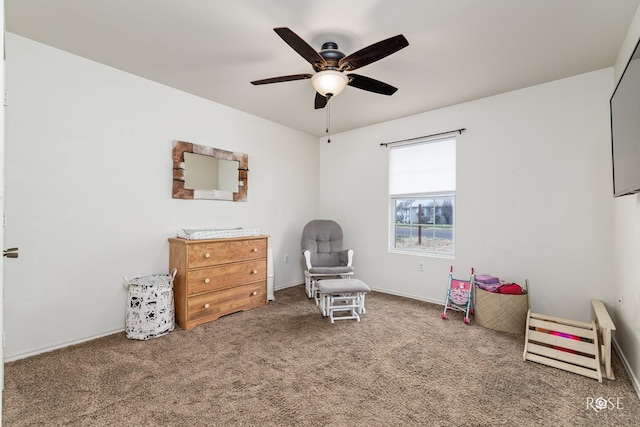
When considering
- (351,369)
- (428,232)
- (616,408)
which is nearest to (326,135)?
(428,232)

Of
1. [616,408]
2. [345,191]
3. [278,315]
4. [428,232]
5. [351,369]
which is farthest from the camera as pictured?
[345,191]

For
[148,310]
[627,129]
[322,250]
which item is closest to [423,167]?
[322,250]

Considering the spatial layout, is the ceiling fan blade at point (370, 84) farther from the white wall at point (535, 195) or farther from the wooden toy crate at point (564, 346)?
the wooden toy crate at point (564, 346)

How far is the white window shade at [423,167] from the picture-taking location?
3623 mm

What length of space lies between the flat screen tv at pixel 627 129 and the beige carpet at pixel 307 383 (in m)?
1.36

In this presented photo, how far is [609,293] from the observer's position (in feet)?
8.59

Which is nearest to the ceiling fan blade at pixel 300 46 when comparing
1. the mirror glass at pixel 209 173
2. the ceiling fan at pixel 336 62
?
the ceiling fan at pixel 336 62

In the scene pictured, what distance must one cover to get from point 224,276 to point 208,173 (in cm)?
123

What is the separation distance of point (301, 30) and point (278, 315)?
270 cm

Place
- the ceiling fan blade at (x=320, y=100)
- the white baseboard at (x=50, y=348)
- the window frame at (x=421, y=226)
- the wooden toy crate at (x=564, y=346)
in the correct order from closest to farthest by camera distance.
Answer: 1. the wooden toy crate at (x=564, y=346)
2. the white baseboard at (x=50, y=348)
3. the ceiling fan blade at (x=320, y=100)
4. the window frame at (x=421, y=226)

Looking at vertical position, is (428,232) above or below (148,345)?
above

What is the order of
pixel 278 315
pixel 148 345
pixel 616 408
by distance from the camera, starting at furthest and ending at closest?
pixel 278 315, pixel 148 345, pixel 616 408

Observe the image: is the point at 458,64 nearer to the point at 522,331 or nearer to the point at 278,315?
the point at 522,331

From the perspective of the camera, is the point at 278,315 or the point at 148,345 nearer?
the point at 148,345
